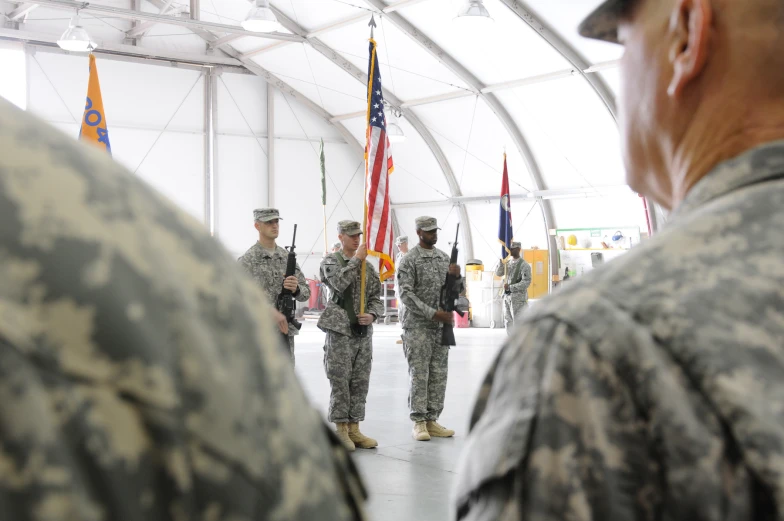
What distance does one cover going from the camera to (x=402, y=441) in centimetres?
560

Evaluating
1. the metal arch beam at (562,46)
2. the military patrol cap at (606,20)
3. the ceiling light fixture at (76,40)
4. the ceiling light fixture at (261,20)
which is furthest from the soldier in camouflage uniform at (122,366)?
the ceiling light fixture at (76,40)

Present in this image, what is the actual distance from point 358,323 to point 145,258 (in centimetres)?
522

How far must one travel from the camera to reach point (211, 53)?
60.0ft

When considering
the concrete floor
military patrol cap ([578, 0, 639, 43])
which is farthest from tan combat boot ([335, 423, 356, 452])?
military patrol cap ([578, 0, 639, 43])

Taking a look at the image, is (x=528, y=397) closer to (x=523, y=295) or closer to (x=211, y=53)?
(x=523, y=295)

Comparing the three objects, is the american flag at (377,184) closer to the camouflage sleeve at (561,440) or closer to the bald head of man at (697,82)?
the bald head of man at (697,82)

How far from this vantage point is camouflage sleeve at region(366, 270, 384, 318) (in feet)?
19.1

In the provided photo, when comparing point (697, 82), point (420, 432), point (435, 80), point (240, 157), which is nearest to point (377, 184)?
point (420, 432)

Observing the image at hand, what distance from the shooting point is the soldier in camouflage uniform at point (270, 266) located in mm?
5719

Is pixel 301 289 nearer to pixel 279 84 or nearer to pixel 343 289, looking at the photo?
pixel 343 289

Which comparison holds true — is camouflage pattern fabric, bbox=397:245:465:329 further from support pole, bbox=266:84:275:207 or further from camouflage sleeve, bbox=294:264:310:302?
support pole, bbox=266:84:275:207

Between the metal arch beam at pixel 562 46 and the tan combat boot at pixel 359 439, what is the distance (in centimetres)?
871

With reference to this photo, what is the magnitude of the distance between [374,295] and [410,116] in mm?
11848

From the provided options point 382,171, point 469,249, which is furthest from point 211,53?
point 382,171
